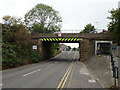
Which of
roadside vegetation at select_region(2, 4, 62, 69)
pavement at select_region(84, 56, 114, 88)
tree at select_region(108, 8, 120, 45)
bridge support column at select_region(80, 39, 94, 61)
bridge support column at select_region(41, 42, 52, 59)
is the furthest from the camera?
bridge support column at select_region(41, 42, 52, 59)

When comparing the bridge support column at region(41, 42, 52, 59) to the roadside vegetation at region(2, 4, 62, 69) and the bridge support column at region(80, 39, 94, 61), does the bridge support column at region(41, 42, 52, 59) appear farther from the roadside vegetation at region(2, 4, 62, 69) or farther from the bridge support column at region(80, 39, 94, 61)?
the bridge support column at region(80, 39, 94, 61)

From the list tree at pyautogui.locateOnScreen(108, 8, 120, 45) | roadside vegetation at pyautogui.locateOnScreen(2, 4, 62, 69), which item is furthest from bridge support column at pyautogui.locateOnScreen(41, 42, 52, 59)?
tree at pyautogui.locateOnScreen(108, 8, 120, 45)

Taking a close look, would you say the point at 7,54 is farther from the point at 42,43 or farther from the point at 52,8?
the point at 52,8

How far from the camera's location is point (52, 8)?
76250mm

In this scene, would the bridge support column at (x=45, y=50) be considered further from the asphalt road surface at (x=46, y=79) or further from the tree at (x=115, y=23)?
the asphalt road surface at (x=46, y=79)

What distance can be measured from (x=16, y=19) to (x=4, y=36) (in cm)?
631

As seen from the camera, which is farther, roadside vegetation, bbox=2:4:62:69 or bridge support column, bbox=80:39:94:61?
bridge support column, bbox=80:39:94:61

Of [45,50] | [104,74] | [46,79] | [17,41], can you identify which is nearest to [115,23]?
[17,41]

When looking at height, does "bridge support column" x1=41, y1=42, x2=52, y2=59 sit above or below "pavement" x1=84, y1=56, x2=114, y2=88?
above

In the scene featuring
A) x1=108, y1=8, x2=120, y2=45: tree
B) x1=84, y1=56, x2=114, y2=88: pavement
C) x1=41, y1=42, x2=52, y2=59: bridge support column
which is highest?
x1=108, y1=8, x2=120, y2=45: tree

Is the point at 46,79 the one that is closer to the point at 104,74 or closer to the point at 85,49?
the point at 104,74

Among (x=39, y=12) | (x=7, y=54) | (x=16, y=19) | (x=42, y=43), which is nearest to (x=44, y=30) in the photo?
(x=39, y=12)

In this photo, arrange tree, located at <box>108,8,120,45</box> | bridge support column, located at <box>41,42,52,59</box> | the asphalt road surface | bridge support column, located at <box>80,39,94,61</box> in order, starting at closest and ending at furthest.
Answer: the asphalt road surface < tree, located at <box>108,8,120,45</box> < bridge support column, located at <box>80,39,94,61</box> < bridge support column, located at <box>41,42,52,59</box>

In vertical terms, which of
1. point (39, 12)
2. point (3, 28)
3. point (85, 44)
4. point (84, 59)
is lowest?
point (84, 59)
